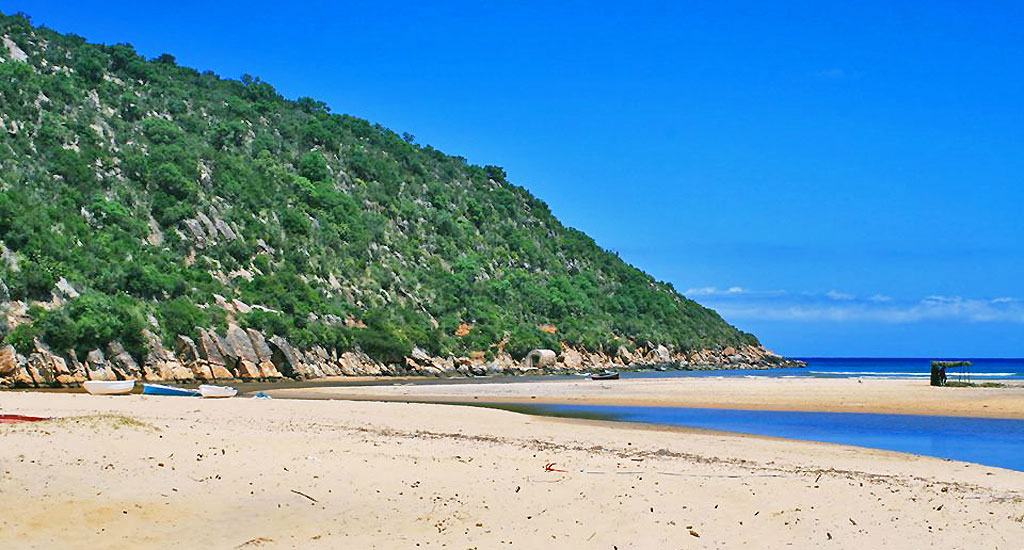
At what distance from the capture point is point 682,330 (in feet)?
423

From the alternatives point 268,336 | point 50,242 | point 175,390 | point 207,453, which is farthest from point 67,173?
point 207,453

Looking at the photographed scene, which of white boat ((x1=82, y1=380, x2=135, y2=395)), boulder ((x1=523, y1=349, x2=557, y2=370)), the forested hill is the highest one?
the forested hill

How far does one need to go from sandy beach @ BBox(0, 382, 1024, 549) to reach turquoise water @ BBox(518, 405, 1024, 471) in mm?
3579

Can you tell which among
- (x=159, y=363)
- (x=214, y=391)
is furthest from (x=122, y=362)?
(x=214, y=391)

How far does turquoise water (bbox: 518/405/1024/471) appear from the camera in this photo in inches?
848

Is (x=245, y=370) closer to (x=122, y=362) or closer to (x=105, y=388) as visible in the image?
(x=122, y=362)

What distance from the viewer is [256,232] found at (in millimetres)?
81125

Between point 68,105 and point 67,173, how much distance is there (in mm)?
17418

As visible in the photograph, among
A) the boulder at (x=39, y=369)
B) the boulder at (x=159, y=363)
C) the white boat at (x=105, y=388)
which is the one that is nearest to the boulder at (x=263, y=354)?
the boulder at (x=159, y=363)

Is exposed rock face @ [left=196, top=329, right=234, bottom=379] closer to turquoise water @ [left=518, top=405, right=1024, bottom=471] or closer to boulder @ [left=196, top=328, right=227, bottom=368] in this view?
boulder @ [left=196, top=328, right=227, bottom=368]

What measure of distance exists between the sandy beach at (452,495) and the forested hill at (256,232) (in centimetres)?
3835

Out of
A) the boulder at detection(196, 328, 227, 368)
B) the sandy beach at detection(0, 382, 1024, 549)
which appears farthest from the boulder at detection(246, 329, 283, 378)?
the sandy beach at detection(0, 382, 1024, 549)

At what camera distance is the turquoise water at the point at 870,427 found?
21.5 meters

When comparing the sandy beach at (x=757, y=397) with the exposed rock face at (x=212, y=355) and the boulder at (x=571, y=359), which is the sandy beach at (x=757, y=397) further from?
the boulder at (x=571, y=359)
